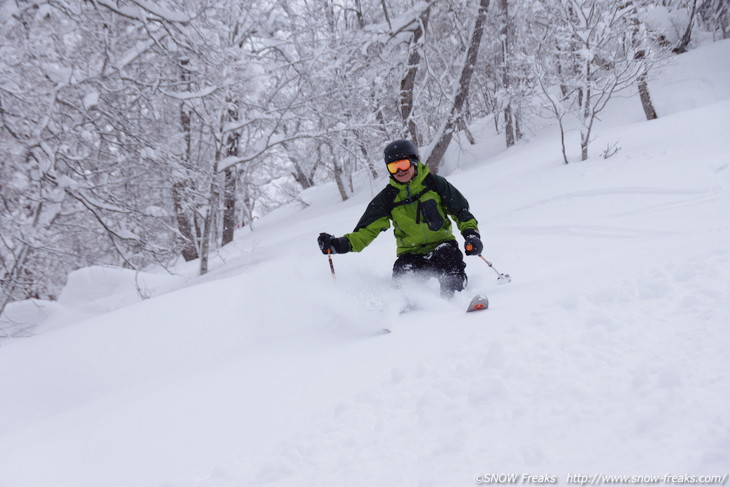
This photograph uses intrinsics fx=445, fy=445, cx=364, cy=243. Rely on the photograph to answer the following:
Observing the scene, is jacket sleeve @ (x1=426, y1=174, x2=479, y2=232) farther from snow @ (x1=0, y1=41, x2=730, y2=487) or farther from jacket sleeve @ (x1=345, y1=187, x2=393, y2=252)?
snow @ (x1=0, y1=41, x2=730, y2=487)

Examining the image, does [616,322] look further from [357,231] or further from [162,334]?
[162,334]

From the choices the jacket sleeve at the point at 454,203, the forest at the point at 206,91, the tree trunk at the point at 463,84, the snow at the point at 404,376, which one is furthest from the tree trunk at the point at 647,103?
→ the jacket sleeve at the point at 454,203

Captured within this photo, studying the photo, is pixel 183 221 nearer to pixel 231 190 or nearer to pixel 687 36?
pixel 231 190

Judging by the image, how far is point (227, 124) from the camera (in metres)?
8.52

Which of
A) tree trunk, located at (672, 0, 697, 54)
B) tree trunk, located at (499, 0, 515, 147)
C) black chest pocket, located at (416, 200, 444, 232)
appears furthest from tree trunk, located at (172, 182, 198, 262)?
tree trunk, located at (672, 0, 697, 54)

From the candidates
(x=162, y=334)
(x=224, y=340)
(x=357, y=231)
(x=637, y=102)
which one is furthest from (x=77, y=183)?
(x=637, y=102)

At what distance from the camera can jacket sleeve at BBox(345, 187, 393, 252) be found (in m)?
4.10

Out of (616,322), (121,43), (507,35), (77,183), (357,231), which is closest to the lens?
(616,322)

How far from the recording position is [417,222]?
4.06 meters

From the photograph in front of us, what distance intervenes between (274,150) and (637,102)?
39.7 ft

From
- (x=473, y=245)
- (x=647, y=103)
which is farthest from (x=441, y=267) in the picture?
(x=647, y=103)

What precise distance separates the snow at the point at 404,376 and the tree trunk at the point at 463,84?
20.7 ft

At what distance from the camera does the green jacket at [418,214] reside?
13.1 feet

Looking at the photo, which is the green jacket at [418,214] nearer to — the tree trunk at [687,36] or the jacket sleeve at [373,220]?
the jacket sleeve at [373,220]
